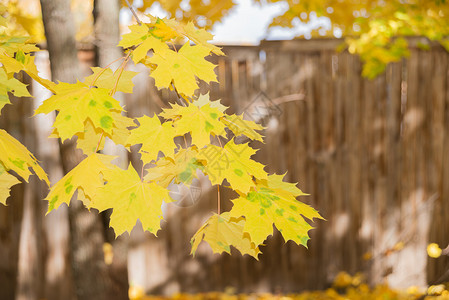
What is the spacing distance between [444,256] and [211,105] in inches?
156

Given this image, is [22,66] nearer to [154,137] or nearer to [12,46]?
[12,46]

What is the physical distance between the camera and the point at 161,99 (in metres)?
3.68

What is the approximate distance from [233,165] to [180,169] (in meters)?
0.19

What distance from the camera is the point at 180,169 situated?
1330 millimetres

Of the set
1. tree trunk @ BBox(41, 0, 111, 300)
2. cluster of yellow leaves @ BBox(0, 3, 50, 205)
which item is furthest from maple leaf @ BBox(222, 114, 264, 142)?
tree trunk @ BBox(41, 0, 111, 300)

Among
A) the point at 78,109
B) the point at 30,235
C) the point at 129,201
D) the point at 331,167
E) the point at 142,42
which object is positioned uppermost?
the point at 142,42

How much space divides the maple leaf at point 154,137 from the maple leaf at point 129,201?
12 cm

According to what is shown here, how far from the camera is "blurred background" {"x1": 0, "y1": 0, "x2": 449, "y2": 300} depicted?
3578mm

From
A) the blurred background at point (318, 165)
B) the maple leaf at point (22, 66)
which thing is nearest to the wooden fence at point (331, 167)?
the blurred background at point (318, 165)

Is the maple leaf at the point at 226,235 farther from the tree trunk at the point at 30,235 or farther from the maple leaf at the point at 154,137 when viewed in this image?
the tree trunk at the point at 30,235

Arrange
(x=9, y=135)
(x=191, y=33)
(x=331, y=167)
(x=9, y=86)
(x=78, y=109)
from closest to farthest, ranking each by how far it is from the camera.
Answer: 1. (x=78, y=109)
2. (x=191, y=33)
3. (x=9, y=135)
4. (x=9, y=86)
5. (x=331, y=167)

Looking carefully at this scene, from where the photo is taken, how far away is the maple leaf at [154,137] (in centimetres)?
131

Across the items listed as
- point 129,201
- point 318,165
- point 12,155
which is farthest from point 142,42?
point 318,165

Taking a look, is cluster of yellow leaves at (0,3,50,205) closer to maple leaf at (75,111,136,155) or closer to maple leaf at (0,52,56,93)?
maple leaf at (0,52,56,93)
